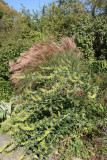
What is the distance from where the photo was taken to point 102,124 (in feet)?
7.34

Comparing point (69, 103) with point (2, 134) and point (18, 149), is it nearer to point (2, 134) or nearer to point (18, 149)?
point (18, 149)

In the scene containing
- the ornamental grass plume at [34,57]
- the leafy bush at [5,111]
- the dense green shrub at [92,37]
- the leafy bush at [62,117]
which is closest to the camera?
the leafy bush at [62,117]

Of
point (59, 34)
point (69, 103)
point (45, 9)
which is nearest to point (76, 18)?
point (59, 34)

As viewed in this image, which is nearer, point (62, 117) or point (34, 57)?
point (62, 117)

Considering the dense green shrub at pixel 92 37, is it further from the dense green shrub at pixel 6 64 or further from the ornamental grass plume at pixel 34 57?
the dense green shrub at pixel 6 64

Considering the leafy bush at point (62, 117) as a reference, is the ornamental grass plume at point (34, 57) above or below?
above

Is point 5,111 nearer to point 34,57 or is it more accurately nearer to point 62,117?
point 62,117

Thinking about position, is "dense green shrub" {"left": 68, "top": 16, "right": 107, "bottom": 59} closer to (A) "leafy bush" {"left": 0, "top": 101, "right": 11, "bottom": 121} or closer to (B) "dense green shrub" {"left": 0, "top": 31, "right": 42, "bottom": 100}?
(B) "dense green shrub" {"left": 0, "top": 31, "right": 42, "bottom": 100}

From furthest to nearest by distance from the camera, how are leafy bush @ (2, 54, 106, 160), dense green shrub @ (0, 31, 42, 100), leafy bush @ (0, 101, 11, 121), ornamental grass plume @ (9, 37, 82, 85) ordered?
→ dense green shrub @ (0, 31, 42, 100)
ornamental grass plume @ (9, 37, 82, 85)
leafy bush @ (0, 101, 11, 121)
leafy bush @ (2, 54, 106, 160)

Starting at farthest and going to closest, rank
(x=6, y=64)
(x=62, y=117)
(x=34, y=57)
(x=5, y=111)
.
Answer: (x=6, y=64), (x=34, y=57), (x=5, y=111), (x=62, y=117)

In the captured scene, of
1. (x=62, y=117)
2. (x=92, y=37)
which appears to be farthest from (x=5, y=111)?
(x=92, y=37)

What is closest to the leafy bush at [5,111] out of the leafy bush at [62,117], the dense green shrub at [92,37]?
the leafy bush at [62,117]

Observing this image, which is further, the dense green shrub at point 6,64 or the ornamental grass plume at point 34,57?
the dense green shrub at point 6,64

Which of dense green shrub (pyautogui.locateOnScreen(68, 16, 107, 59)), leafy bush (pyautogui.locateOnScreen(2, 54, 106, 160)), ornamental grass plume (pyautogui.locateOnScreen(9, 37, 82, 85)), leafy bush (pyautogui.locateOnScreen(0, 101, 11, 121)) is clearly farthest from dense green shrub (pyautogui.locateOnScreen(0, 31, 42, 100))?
dense green shrub (pyautogui.locateOnScreen(68, 16, 107, 59))
